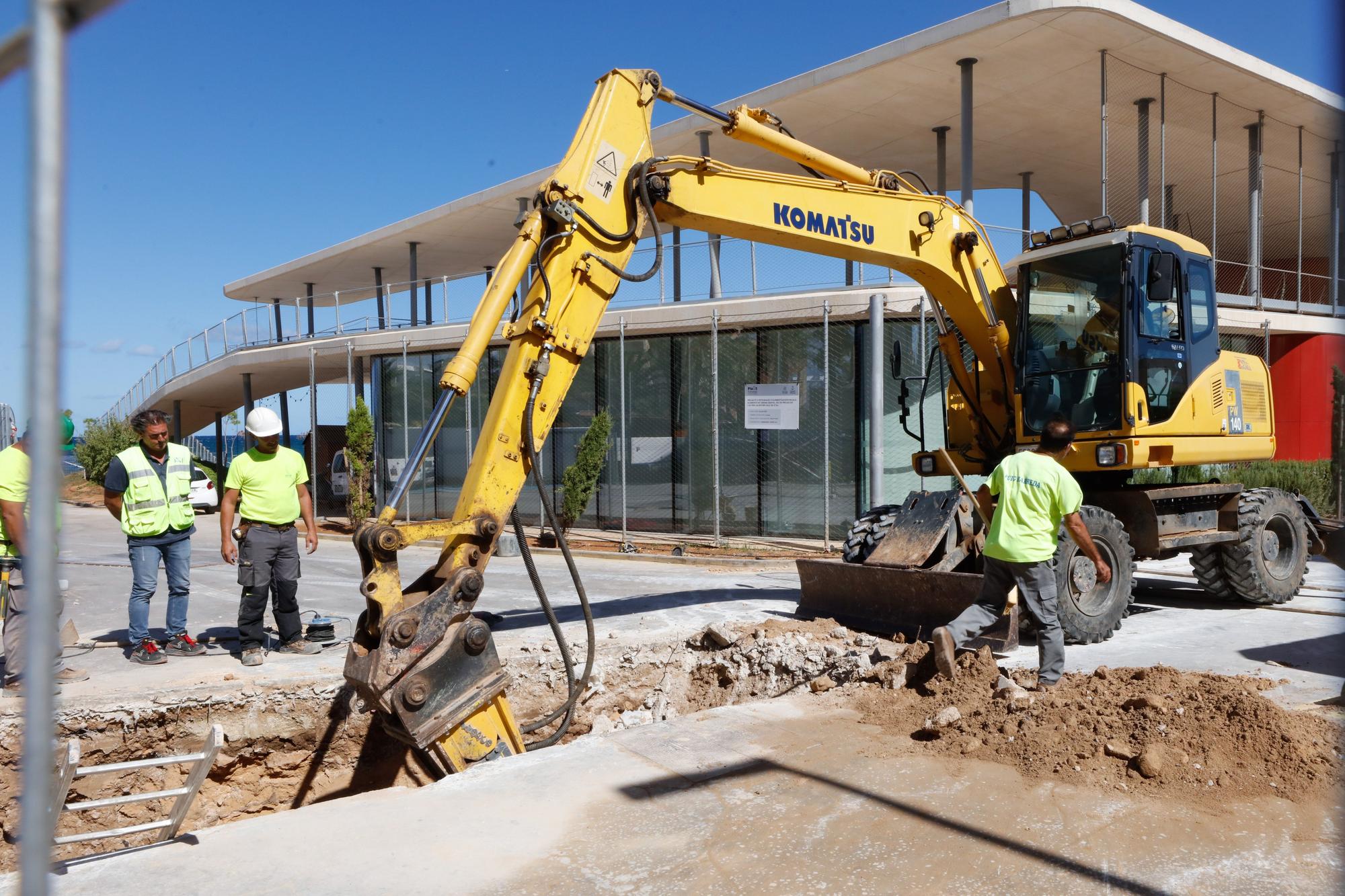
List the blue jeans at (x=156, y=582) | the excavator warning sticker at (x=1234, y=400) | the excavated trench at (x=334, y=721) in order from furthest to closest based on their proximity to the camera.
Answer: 1. the excavator warning sticker at (x=1234, y=400)
2. the blue jeans at (x=156, y=582)
3. the excavated trench at (x=334, y=721)

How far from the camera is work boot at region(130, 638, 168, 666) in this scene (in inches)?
282

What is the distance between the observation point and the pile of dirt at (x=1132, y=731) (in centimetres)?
459

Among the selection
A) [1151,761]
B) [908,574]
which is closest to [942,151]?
[908,574]

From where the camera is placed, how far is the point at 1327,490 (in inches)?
603

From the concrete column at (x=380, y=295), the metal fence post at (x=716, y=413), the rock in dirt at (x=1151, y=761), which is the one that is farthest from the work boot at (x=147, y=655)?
the concrete column at (x=380, y=295)

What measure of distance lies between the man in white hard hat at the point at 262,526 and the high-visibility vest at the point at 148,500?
1.10 ft

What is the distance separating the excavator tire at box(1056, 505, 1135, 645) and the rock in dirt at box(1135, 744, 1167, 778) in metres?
2.74

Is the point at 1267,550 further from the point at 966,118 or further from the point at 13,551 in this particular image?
the point at 13,551

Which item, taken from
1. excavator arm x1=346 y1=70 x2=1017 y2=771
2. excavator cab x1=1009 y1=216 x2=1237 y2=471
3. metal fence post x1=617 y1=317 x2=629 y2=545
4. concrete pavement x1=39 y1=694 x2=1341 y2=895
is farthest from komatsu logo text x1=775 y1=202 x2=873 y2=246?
metal fence post x1=617 y1=317 x2=629 y2=545

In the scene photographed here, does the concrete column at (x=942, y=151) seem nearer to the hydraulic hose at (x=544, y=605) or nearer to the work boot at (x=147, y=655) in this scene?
the hydraulic hose at (x=544, y=605)

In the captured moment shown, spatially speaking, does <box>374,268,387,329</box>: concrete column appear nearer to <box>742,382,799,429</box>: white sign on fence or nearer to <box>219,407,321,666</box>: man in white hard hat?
<box>742,382,799,429</box>: white sign on fence

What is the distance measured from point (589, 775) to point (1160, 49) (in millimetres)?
15225

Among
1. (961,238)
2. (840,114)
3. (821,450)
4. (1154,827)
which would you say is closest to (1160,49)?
(840,114)

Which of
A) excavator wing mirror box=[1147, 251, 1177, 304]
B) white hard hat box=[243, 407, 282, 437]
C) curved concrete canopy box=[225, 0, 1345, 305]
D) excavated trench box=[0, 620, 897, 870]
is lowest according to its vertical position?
excavated trench box=[0, 620, 897, 870]
